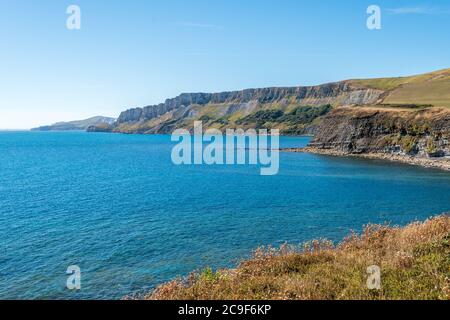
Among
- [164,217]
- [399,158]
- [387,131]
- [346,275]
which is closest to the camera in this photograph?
[346,275]

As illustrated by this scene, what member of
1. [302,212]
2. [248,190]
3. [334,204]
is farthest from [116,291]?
[248,190]

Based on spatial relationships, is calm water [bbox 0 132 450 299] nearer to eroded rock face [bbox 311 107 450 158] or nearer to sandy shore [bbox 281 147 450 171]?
sandy shore [bbox 281 147 450 171]

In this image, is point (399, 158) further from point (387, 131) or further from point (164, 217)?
point (164, 217)

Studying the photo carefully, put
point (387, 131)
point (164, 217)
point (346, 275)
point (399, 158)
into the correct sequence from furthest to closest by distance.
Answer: point (387, 131) → point (399, 158) → point (164, 217) → point (346, 275)

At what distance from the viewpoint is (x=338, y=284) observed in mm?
13320

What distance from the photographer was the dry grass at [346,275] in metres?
12.3

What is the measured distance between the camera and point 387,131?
424 feet

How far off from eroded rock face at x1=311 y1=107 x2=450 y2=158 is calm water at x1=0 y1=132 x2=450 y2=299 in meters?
32.6

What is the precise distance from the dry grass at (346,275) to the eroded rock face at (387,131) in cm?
10441

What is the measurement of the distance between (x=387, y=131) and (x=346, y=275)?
416 feet

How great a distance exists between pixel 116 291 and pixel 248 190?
42284mm

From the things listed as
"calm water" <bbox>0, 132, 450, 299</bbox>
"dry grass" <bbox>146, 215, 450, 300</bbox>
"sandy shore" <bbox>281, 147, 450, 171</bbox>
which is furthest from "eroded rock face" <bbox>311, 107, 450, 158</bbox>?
"dry grass" <bbox>146, 215, 450, 300</bbox>

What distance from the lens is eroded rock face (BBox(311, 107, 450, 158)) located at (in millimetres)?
112438

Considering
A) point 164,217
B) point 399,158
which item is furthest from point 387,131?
point 164,217
